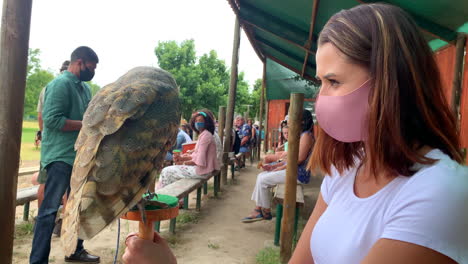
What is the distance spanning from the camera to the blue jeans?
9.17 ft

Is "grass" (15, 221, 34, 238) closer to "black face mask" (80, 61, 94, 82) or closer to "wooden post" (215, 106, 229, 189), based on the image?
"black face mask" (80, 61, 94, 82)

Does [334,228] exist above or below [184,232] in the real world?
above

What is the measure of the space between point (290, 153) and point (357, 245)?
256 cm

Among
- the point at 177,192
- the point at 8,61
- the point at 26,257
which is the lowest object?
the point at 26,257

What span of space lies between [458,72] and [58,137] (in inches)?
178

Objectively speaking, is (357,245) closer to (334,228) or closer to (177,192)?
(334,228)

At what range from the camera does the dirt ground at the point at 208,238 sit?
3.78 m

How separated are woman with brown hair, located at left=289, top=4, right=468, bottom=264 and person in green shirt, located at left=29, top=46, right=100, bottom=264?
2.65 meters

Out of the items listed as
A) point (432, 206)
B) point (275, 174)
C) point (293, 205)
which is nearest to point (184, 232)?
point (275, 174)

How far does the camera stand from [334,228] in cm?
96

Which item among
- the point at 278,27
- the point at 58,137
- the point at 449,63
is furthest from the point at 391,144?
the point at 278,27

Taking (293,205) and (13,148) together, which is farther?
(293,205)

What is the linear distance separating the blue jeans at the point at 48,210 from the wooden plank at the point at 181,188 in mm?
1467

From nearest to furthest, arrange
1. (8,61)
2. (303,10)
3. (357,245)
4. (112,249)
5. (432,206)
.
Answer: (432,206), (357,245), (8,61), (112,249), (303,10)
